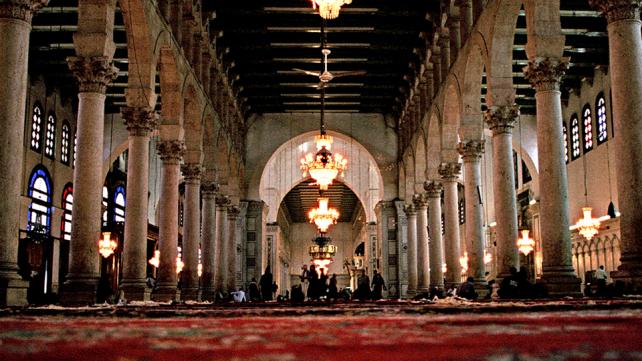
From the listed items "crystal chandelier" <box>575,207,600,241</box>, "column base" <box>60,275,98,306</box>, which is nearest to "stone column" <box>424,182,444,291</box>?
"crystal chandelier" <box>575,207,600,241</box>

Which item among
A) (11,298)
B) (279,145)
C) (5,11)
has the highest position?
(279,145)

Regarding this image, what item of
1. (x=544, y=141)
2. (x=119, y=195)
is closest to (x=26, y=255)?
(x=119, y=195)

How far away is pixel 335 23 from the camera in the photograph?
794 inches

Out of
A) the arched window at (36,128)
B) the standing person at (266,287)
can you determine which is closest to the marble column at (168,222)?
the standing person at (266,287)

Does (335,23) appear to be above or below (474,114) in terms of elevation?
above

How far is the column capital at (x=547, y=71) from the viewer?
39.1ft

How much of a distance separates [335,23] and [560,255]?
35.8 feet

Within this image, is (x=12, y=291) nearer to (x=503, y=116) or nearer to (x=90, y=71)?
(x=90, y=71)

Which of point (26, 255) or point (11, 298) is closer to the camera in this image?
point (11, 298)

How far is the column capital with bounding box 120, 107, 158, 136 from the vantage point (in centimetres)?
1377

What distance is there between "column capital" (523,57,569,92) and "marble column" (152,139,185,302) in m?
8.55

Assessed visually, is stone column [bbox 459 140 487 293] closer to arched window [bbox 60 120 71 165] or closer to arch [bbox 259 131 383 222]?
arched window [bbox 60 120 71 165]

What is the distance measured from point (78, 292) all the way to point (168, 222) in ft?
19.2

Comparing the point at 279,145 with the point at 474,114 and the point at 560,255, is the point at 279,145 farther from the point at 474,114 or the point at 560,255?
the point at 560,255
